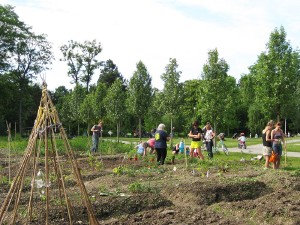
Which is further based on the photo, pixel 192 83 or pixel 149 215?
pixel 192 83

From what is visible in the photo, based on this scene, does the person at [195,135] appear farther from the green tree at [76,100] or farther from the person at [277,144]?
the green tree at [76,100]

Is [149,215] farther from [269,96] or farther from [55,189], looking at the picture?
[269,96]

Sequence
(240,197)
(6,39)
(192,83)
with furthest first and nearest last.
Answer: (192,83) < (6,39) < (240,197)

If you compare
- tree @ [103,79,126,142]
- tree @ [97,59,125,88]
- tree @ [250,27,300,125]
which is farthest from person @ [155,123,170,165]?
tree @ [97,59,125,88]

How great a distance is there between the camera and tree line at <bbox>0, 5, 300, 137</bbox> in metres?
22.7

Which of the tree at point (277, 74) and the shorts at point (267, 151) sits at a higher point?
the tree at point (277, 74)

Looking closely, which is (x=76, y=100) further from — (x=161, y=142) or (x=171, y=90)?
(x=161, y=142)

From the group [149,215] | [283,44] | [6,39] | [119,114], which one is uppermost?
[6,39]

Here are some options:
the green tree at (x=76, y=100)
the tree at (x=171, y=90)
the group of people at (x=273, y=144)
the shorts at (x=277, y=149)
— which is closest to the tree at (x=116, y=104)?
the tree at (x=171, y=90)

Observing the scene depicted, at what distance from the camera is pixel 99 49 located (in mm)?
56125

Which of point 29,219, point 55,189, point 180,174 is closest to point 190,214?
point 29,219

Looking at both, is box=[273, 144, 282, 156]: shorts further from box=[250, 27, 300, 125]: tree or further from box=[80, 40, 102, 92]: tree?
box=[80, 40, 102, 92]: tree

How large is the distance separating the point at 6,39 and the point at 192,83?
26783 mm

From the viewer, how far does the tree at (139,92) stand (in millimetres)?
32312
